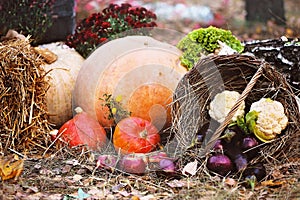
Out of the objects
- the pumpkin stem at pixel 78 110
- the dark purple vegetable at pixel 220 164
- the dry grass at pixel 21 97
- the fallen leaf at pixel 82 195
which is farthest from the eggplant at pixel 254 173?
the dry grass at pixel 21 97

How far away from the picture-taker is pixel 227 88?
3818mm

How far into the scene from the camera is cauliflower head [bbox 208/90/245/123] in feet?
11.9

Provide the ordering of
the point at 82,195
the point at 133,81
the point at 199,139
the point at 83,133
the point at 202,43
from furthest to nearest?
the point at 202,43, the point at 133,81, the point at 83,133, the point at 199,139, the point at 82,195

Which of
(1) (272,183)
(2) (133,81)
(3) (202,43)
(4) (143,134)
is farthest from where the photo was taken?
(3) (202,43)

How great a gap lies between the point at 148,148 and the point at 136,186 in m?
0.48

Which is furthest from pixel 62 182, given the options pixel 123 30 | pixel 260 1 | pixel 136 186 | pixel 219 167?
pixel 260 1

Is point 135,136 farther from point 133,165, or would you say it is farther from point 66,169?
point 66,169

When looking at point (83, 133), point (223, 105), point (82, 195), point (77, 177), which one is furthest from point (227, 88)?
point (82, 195)

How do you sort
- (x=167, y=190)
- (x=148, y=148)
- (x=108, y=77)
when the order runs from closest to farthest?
(x=167, y=190) → (x=148, y=148) → (x=108, y=77)

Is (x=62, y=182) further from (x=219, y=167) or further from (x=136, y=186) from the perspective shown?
(x=219, y=167)

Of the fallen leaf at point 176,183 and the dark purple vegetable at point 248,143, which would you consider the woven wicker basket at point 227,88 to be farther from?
the fallen leaf at point 176,183

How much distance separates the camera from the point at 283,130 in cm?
347

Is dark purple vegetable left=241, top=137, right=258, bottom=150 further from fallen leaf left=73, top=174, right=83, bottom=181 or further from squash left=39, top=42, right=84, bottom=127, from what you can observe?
squash left=39, top=42, right=84, bottom=127

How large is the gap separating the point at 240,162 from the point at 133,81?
3.49 ft
